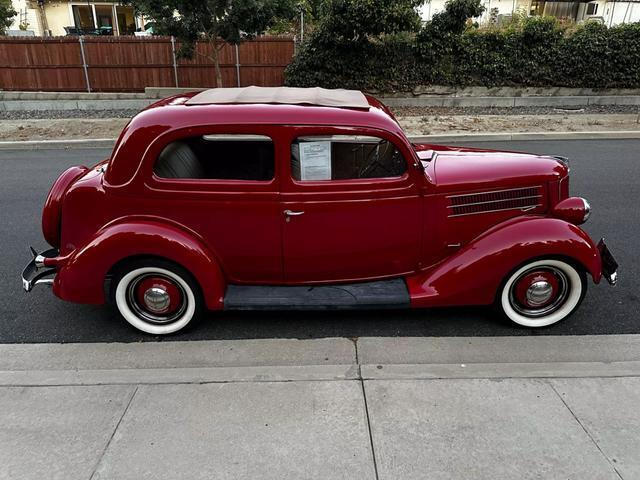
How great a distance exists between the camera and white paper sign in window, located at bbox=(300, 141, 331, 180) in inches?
133

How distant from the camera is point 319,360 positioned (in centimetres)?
324

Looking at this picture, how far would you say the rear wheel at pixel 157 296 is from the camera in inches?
134

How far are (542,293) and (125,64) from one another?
15506mm

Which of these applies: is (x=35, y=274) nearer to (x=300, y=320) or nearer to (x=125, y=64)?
(x=300, y=320)

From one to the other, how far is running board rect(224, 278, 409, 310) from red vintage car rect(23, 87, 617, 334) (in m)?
0.01

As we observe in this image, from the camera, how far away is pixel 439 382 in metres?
2.95

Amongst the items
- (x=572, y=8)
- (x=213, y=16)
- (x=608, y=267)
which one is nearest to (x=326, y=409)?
(x=608, y=267)

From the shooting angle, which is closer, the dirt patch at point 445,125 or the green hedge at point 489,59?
the dirt patch at point 445,125

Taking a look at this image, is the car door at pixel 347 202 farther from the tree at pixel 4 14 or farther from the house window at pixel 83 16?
the house window at pixel 83 16

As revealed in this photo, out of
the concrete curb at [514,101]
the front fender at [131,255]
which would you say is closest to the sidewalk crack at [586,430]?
the front fender at [131,255]

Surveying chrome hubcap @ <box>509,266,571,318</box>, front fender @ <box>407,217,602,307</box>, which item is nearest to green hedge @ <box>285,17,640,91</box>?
front fender @ <box>407,217,602,307</box>

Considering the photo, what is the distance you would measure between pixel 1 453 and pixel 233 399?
1180mm

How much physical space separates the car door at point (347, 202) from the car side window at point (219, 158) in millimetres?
278

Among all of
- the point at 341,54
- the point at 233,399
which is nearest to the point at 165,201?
the point at 233,399
